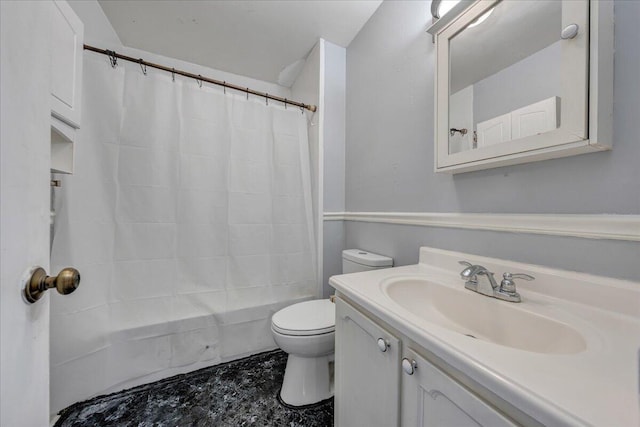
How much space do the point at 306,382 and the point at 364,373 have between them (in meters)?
0.65

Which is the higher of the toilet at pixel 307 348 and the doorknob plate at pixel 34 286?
the doorknob plate at pixel 34 286

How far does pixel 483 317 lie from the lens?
0.73 metres

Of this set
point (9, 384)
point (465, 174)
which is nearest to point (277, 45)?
point (465, 174)

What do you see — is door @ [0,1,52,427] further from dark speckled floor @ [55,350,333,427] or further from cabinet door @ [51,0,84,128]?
dark speckled floor @ [55,350,333,427]

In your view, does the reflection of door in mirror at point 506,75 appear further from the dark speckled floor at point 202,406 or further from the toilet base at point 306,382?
the dark speckled floor at point 202,406

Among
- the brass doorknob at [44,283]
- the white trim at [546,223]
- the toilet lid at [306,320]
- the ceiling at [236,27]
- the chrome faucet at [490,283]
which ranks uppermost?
the ceiling at [236,27]

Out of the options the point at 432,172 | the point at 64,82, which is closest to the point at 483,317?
the point at 432,172

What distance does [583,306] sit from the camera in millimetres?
618

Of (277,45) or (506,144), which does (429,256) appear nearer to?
(506,144)

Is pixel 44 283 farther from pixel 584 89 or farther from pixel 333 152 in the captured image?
pixel 333 152

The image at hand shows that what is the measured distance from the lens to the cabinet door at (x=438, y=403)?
40cm

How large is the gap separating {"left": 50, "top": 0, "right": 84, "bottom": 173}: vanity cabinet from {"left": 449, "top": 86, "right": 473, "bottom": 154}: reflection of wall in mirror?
1407 mm

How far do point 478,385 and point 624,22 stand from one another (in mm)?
947

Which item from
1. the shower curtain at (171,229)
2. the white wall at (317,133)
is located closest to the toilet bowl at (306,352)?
the shower curtain at (171,229)
